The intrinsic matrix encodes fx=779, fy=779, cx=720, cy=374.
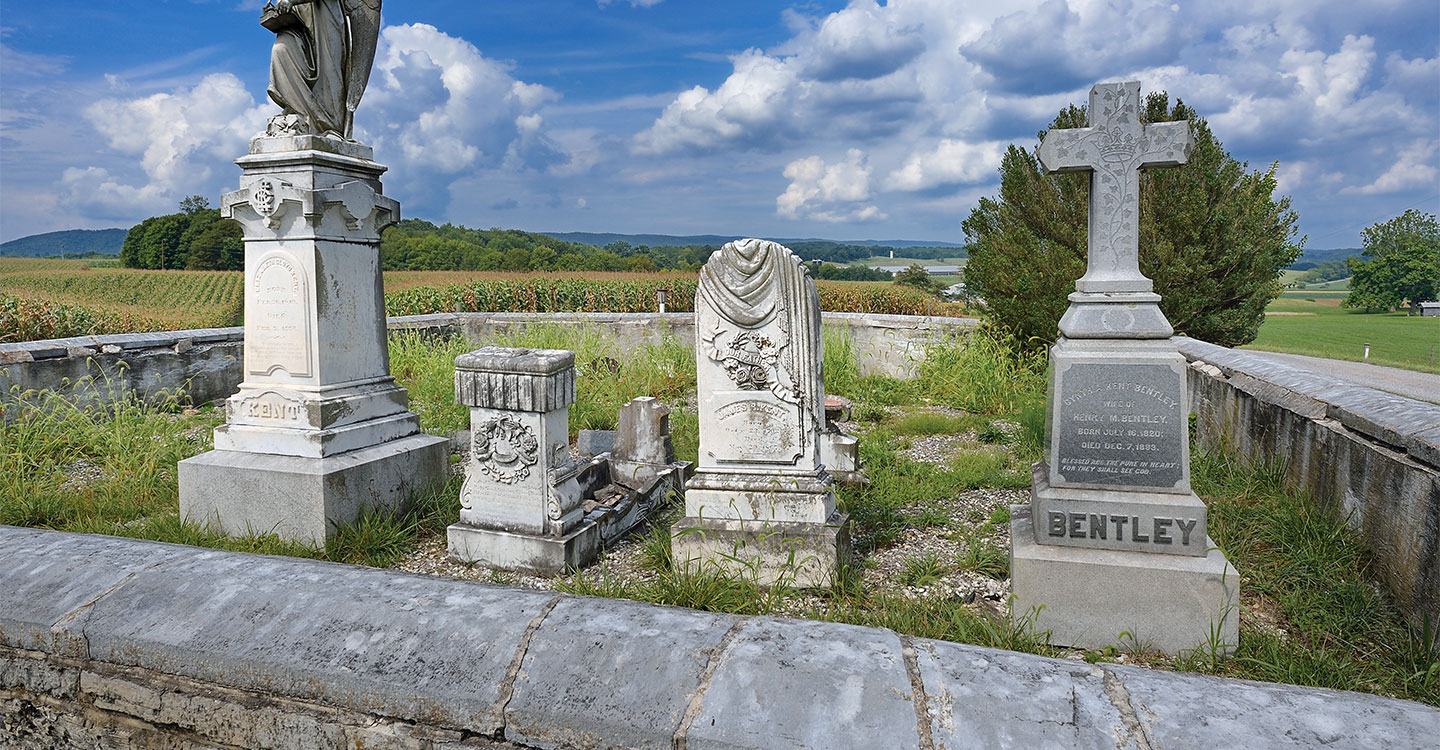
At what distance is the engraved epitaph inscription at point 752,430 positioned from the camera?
4.12m

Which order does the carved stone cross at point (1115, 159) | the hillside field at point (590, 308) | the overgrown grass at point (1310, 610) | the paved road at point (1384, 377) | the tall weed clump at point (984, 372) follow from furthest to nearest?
the paved road at point (1384, 377)
the hillside field at point (590, 308)
the tall weed clump at point (984, 372)
the carved stone cross at point (1115, 159)
the overgrown grass at point (1310, 610)

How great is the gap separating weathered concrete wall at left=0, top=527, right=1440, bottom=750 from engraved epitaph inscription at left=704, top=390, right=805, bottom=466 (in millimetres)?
2598

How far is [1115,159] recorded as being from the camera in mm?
3701

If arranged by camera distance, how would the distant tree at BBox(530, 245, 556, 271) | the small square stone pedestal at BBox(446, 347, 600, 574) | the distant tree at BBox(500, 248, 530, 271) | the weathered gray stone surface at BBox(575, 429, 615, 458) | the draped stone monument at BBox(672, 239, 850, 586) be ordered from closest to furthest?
the draped stone monument at BBox(672, 239, 850, 586) → the small square stone pedestal at BBox(446, 347, 600, 574) → the weathered gray stone surface at BBox(575, 429, 615, 458) → the distant tree at BBox(530, 245, 556, 271) → the distant tree at BBox(500, 248, 530, 271)

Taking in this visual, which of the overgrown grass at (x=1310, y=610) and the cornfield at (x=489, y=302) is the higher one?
the cornfield at (x=489, y=302)

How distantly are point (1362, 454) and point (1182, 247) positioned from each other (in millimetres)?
6712

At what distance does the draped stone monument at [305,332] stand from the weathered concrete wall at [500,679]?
9.35 feet

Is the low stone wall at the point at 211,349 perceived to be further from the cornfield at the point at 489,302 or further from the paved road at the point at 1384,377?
the paved road at the point at 1384,377

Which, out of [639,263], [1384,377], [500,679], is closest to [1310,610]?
[500,679]

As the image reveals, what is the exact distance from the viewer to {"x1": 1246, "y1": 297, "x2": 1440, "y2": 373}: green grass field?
1723 cm

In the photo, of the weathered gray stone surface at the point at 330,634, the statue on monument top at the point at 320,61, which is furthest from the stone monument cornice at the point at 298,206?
the weathered gray stone surface at the point at 330,634

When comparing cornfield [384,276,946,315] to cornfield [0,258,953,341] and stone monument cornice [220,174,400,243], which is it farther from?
stone monument cornice [220,174,400,243]

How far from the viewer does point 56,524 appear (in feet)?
15.2

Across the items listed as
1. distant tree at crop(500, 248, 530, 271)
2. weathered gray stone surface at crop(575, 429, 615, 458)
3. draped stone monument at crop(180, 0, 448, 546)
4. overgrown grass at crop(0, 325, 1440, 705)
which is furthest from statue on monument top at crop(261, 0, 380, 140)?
distant tree at crop(500, 248, 530, 271)
